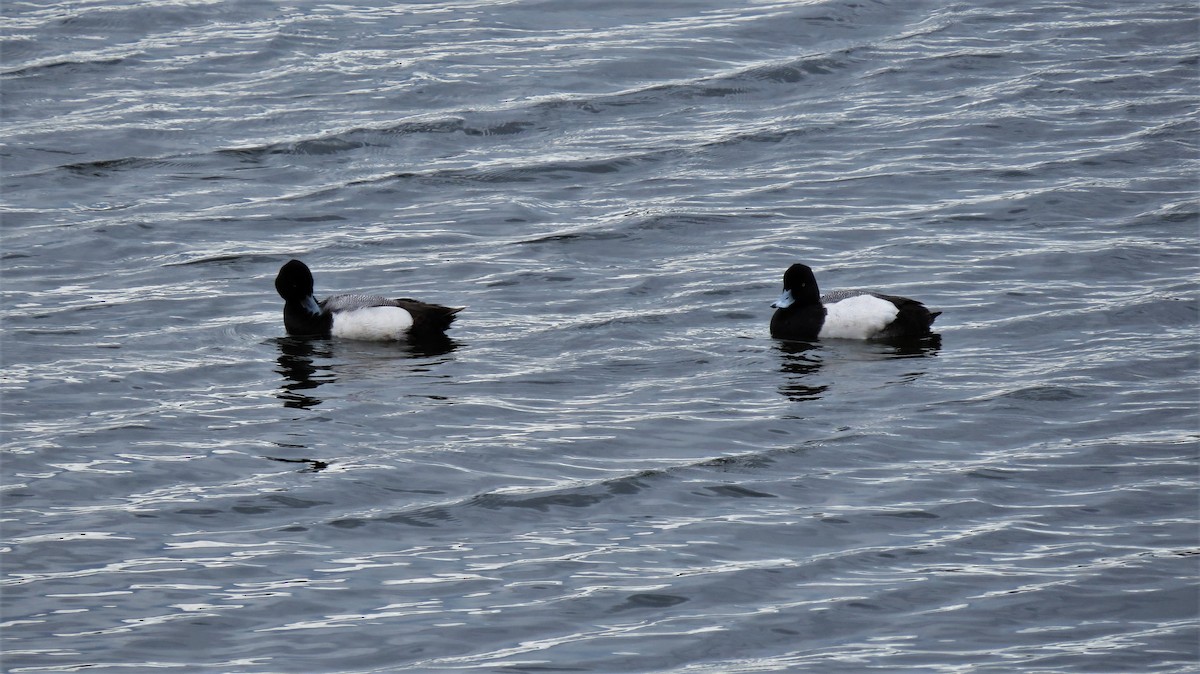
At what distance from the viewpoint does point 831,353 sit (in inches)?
500

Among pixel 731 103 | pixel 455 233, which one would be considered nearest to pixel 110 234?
pixel 455 233

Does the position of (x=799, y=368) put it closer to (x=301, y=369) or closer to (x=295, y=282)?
(x=301, y=369)

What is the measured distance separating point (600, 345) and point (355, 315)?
196 centimetres

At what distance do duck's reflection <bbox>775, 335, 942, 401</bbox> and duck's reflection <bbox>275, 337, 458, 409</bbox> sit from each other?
8.13ft

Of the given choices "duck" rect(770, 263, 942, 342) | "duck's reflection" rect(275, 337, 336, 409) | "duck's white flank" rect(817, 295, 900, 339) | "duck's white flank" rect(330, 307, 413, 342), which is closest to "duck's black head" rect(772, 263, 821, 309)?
"duck" rect(770, 263, 942, 342)

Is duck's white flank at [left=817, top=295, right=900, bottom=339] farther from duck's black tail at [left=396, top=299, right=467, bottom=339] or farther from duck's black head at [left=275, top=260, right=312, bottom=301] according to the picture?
duck's black head at [left=275, top=260, right=312, bottom=301]

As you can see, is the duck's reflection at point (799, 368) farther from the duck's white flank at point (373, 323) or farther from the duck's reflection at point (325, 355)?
the duck's white flank at point (373, 323)

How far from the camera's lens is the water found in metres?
8.31

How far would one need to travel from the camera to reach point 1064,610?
8242mm

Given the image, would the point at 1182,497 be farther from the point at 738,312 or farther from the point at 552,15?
the point at 552,15

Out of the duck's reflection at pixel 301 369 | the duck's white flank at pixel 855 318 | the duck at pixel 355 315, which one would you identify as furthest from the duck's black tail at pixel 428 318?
the duck's white flank at pixel 855 318

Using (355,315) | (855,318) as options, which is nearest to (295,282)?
(355,315)

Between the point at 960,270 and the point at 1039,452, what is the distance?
168 inches

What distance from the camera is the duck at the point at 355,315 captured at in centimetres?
1294
